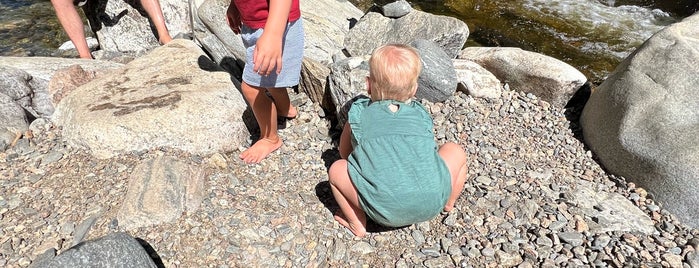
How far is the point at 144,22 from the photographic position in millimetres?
5602

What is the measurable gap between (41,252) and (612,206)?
3101 millimetres

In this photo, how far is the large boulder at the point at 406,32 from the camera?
173 inches

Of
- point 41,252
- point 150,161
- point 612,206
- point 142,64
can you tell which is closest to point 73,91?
point 142,64

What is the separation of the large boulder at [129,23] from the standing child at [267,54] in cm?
250

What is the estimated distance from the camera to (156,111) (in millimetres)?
3451

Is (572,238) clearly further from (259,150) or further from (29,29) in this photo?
(29,29)

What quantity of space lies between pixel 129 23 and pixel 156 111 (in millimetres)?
2590

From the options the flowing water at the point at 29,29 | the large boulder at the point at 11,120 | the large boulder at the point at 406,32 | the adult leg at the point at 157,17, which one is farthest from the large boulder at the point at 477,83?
the flowing water at the point at 29,29

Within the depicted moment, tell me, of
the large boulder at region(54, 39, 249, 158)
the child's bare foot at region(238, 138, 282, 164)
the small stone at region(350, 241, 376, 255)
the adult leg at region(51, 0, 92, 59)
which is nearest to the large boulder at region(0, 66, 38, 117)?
the large boulder at region(54, 39, 249, 158)

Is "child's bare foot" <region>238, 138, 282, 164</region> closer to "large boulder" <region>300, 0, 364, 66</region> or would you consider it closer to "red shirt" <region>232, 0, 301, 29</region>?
"red shirt" <region>232, 0, 301, 29</region>

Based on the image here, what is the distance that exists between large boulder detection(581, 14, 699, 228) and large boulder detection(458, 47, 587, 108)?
365mm

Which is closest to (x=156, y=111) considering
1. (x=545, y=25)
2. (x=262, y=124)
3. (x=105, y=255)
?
(x=262, y=124)

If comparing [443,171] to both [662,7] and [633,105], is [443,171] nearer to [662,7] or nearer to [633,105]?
[633,105]

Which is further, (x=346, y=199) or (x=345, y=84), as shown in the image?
(x=345, y=84)
